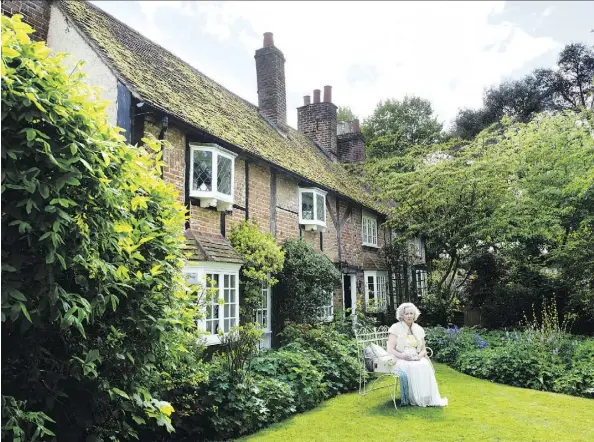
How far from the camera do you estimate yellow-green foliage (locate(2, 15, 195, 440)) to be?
310 centimetres

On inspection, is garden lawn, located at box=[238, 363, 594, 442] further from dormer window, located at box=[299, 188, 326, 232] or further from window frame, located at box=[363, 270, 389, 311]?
window frame, located at box=[363, 270, 389, 311]

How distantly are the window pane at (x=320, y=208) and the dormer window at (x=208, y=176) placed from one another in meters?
4.86

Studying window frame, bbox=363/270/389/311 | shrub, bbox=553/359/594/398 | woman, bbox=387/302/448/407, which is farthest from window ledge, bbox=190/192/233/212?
window frame, bbox=363/270/389/311

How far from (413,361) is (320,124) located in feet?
50.5

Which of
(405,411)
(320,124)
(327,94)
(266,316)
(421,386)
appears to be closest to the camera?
(405,411)

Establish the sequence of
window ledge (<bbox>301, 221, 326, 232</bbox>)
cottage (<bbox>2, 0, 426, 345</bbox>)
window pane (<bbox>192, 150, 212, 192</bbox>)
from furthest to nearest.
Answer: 1. window ledge (<bbox>301, 221, 326, 232</bbox>)
2. window pane (<bbox>192, 150, 212, 192</bbox>)
3. cottage (<bbox>2, 0, 426, 345</bbox>)

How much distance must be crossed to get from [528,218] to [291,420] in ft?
39.4

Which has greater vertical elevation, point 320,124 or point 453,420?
point 320,124

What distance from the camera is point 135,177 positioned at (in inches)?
159

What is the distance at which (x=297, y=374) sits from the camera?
836 centimetres

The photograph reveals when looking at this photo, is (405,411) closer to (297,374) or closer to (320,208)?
(297,374)

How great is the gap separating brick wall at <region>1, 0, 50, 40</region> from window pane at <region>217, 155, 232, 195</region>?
157 inches

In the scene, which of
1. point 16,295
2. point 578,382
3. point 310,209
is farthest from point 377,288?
point 16,295

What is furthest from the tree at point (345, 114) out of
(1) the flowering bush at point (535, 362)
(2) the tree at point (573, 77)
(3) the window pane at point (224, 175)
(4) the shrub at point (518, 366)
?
(4) the shrub at point (518, 366)
